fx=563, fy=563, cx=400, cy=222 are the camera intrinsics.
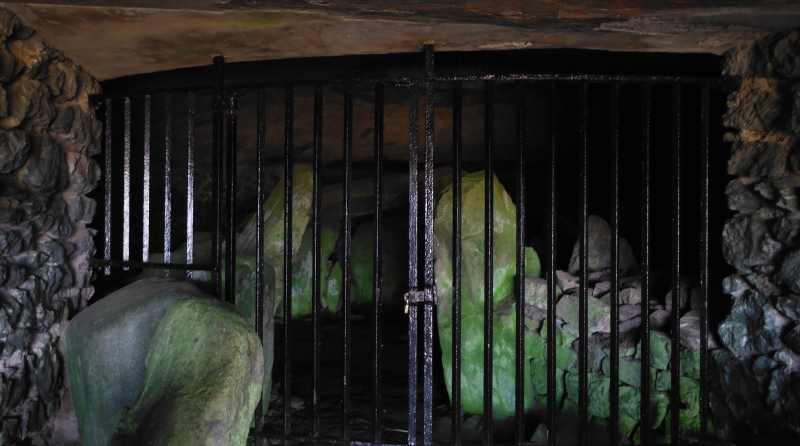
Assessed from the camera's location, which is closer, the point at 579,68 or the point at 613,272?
the point at 613,272

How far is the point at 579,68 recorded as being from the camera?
4.57 meters

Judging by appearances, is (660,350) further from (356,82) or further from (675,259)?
(356,82)

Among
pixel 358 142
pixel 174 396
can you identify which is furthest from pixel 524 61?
pixel 174 396

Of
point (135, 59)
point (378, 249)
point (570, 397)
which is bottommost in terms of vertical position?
point (570, 397)

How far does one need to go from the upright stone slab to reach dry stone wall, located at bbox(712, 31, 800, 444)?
8.53 ft

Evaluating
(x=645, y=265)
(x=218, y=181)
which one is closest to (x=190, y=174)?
(x=218, y=181)

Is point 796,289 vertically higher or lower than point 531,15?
lower

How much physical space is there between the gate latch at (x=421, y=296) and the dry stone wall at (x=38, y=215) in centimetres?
176

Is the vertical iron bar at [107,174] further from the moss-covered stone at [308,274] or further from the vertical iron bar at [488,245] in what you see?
the moss-covered stone at [308,274]

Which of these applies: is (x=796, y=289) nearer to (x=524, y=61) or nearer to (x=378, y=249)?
(x=378, y=249)

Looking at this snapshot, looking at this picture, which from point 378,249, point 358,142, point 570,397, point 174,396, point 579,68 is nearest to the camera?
point 174,396

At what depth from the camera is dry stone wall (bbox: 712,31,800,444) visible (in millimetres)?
2514

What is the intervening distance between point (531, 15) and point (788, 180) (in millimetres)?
1388

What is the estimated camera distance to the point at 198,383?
1.75m
